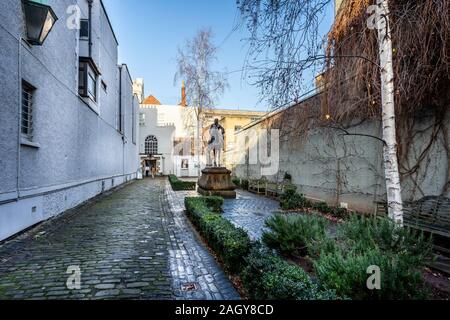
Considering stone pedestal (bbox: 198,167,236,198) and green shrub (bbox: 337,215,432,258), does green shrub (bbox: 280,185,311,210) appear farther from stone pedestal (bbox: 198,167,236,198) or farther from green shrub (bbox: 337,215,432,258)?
green shrub (bbox: 337,215,432,258)

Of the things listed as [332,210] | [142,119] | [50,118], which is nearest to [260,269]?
[332,210]

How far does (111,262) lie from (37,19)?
5330 mm

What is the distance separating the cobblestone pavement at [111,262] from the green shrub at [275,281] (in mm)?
415

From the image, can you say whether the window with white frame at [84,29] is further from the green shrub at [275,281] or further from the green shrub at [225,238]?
the green shrub at [275,281]

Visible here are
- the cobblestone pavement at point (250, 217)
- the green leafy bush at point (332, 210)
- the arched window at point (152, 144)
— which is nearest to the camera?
the cobblestone pavement at point (250, 217)

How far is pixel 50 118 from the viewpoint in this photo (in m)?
7.79

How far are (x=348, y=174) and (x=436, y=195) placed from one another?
321 cm

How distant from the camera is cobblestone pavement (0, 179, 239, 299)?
3.37m

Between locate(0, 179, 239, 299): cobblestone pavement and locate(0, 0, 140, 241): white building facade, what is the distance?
92 cm

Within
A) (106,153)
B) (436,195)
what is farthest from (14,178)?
(106,153)

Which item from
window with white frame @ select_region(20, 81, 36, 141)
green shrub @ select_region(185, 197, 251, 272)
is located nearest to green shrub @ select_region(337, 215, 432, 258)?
green shrub @ select_region(185, 197, 251, 272)

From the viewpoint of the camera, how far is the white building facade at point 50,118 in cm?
561

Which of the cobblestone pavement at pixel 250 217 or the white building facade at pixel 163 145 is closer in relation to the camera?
the cobblestone pavement at pixel 250 217

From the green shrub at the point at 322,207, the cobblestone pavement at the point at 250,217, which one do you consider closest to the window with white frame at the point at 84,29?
the cobblestone pavement at the point at 250,217
